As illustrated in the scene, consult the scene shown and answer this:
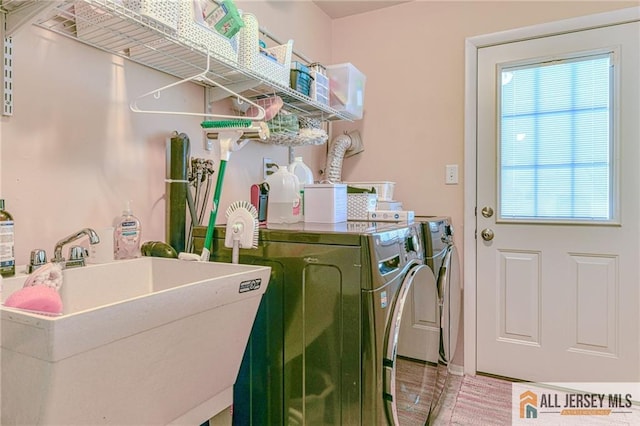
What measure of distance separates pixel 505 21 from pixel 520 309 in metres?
1.65

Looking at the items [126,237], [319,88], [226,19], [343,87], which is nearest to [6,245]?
[126,237]

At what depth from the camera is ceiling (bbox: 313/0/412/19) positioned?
8.20ft

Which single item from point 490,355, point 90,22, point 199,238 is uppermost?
point 90,22

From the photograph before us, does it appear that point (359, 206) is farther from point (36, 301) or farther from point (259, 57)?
point (36, 301)

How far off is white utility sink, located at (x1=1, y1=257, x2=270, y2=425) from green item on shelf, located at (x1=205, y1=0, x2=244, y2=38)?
77 centimetres

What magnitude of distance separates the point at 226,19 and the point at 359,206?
94 cm

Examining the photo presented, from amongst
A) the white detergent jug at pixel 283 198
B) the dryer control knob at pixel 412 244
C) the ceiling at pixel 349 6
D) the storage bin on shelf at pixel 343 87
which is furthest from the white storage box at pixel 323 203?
the ceiling at pixel 349 6

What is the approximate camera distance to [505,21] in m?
2.25

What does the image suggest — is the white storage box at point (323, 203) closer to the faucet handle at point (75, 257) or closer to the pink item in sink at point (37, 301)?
the faucet handle at point (75, 257)

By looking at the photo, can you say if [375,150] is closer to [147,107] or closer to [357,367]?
[147,107]

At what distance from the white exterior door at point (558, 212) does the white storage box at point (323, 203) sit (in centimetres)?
113

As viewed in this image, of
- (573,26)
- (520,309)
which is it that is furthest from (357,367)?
(573,26)

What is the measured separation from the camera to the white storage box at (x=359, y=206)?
181 centimetres

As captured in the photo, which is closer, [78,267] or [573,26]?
[78,267]
